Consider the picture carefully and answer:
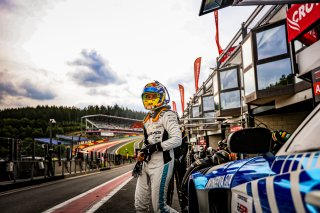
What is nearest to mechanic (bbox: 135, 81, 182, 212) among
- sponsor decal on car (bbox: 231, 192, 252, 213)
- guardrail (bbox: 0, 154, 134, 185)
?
sponsor decal on car (bbox: 231, 192, 252, 213)

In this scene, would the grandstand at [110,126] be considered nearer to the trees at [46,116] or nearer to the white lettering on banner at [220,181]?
the trees at [46,116]

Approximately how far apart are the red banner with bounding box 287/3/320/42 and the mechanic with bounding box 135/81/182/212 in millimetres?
6909

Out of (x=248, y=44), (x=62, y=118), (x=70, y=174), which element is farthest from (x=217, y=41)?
(x=62, y=118)

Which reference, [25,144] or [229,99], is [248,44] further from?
[25,144]

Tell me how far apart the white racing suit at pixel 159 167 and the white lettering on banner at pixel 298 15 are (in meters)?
7.32

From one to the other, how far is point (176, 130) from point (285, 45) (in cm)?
1410

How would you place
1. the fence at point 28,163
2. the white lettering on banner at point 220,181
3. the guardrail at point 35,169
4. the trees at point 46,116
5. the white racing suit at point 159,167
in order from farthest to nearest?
the trees at point 46,116 < the fence at point 28,163 < the guardrail at point 35,169 < the white racing suit at point 159,167 < the white lettering on banner at point 220,181

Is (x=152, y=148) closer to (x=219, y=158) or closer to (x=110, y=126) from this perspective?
(x=219, y=158)

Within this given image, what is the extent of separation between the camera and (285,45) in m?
15.3

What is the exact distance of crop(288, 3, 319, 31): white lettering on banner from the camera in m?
8.65

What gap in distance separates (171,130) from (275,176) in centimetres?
216

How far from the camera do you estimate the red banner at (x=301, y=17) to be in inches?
327

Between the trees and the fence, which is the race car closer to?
the fence

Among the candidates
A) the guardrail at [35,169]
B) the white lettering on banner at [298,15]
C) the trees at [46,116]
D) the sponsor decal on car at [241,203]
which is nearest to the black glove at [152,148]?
the sponsor decal on car at [241,203]
